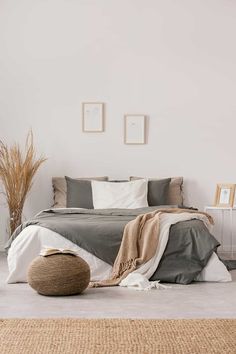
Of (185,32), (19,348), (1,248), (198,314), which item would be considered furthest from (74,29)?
(19,348)

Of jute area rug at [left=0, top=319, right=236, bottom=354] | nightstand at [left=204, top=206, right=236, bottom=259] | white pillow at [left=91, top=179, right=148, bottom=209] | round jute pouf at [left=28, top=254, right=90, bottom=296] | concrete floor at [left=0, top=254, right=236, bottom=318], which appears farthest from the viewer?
nightstand at [left=204, top=206, right=236, bottom=259]

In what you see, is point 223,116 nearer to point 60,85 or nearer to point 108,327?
point 60,85

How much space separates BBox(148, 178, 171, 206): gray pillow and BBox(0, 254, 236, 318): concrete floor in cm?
208

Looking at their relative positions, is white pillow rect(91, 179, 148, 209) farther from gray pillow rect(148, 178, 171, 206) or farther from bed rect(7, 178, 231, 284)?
bed rect(7, 178, 231, 284)

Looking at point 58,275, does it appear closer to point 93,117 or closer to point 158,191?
point 158,191

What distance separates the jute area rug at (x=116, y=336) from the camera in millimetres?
3783

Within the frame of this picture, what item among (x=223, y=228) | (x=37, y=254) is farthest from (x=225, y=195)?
(x=37, y=254)

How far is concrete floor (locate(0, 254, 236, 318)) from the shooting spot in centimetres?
511

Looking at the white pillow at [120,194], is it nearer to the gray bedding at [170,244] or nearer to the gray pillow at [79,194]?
the gray pillow at [79,194]

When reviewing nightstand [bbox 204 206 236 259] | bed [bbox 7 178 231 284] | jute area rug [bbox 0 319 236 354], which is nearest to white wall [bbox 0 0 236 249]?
nightstand [bbox 204 206 236 259]

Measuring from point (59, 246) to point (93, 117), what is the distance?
8.81 feet

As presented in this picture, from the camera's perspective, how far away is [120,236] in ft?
21.5

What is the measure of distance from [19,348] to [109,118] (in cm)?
537

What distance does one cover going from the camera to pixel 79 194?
8.43m
